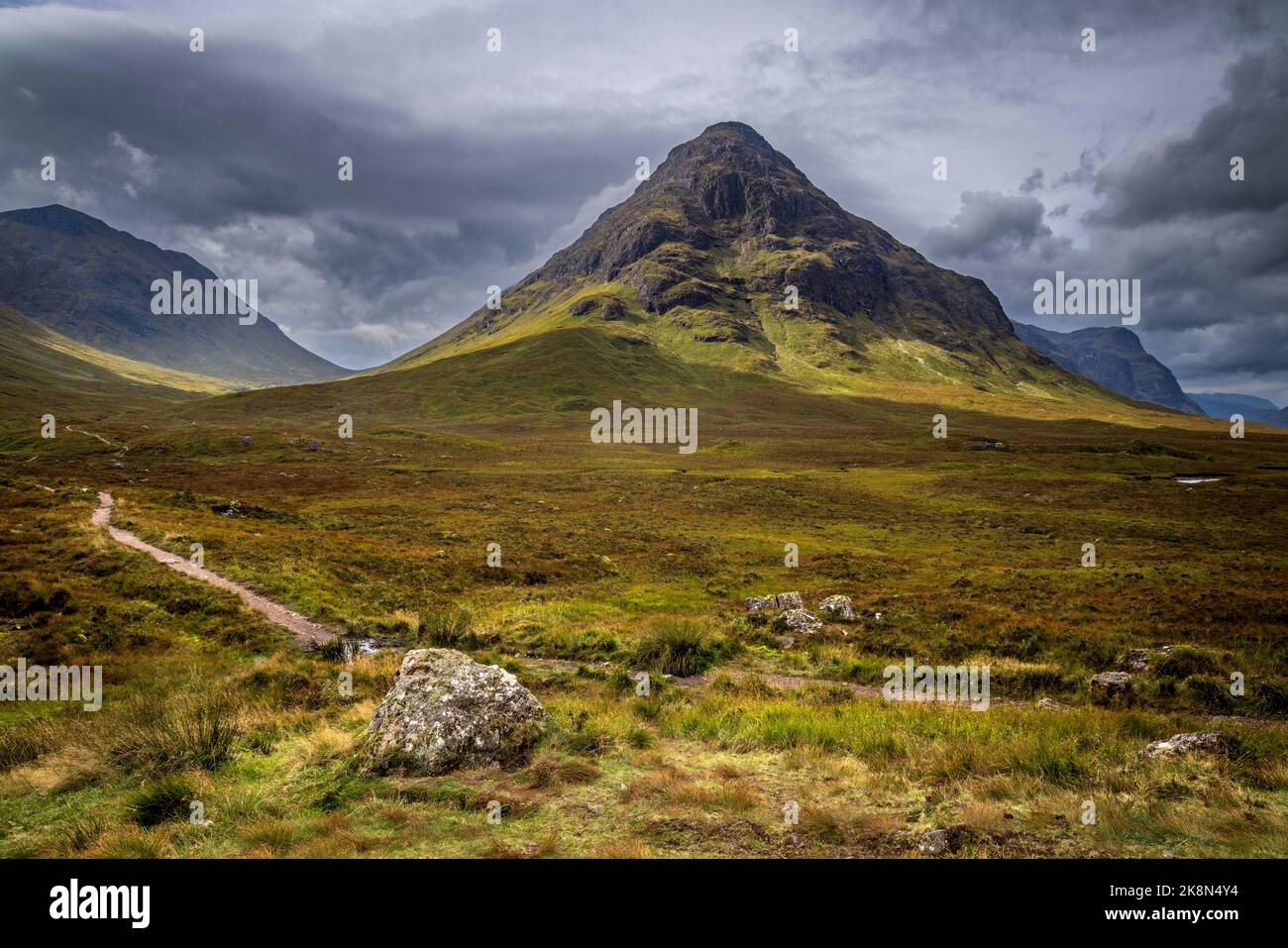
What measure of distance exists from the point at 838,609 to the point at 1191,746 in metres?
14.0

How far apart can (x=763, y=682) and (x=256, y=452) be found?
315 feet

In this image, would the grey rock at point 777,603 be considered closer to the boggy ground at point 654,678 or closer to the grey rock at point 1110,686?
the boggy ground at point 654,678

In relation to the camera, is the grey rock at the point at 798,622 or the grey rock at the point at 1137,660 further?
the grey rock at the point at 798,622

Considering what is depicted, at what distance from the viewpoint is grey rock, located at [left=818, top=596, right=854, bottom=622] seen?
22.1 meters

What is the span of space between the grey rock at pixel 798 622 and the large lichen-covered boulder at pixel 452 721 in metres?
12.6

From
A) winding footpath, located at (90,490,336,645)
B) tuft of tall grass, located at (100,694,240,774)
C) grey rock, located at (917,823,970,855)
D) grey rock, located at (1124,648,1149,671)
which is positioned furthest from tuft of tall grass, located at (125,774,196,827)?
grey rock, located at (1124,648,1149,671)

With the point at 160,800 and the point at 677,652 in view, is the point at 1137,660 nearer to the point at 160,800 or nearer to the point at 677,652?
the point at 677,652

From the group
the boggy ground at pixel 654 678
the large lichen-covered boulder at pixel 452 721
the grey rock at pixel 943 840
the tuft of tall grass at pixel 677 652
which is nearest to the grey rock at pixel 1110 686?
the boggy ground at pixel 654 678

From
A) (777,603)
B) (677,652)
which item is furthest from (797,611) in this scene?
(677,652)

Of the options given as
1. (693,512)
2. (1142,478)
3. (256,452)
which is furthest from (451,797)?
(256,452)

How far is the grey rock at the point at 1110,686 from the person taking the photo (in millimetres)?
13789

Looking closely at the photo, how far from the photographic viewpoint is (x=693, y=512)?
5312cm

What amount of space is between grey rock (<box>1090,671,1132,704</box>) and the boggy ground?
364mm
